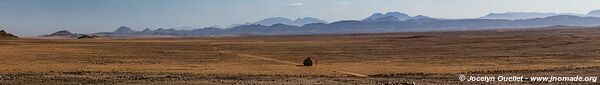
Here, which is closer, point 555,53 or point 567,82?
point 567,82

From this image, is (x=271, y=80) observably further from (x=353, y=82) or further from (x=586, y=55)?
(x=586, y=55)

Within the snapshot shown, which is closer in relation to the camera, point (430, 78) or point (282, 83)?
point (282, 83)

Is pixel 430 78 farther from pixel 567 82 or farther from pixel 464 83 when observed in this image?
pixel 567 82

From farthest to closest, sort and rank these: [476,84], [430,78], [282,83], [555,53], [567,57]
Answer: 1. [555,53]
2. [567,57]
3. [430,78]
4. [282,83]
5. [476,84]

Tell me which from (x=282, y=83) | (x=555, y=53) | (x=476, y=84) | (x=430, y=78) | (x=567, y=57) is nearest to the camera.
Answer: (x=476, y=84)

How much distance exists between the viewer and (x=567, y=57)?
3300cm

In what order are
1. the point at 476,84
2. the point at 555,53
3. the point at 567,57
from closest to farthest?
the point at 476,84
the point at 567,57
the point at 555,53

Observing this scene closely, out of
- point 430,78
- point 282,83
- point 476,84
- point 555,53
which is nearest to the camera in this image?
point 476,84

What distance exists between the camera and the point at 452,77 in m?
17.9

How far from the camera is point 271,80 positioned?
17.7 m

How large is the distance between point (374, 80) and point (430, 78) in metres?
1.58

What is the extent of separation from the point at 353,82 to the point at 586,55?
68.4 ft

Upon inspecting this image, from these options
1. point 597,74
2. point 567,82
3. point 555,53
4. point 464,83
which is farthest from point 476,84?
point 555,53

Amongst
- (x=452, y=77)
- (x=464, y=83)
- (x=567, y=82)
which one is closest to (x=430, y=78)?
(x=452, y=77)
